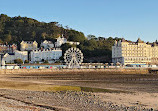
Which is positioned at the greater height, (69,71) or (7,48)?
(7,48)

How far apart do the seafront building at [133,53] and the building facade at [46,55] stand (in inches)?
834

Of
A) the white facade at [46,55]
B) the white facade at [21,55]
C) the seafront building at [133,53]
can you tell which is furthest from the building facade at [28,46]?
the seafront building at [133,53]

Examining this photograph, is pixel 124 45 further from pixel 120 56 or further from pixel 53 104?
pixel 53 104

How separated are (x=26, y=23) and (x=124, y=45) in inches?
3092

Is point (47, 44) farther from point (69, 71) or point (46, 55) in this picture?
point (69, 71)

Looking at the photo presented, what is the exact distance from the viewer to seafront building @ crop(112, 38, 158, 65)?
3799 inches

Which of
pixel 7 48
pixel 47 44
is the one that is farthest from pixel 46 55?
pixel 7 48

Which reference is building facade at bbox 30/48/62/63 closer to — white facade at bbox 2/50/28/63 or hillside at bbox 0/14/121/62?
white facade at bbox 2/50/28/63

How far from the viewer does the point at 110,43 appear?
404 feet

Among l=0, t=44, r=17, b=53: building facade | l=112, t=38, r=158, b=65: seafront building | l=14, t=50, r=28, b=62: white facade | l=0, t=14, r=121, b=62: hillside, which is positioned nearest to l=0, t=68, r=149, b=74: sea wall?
l=112, t=38, r=158, b=65: seafront building

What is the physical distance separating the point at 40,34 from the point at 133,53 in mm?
58541

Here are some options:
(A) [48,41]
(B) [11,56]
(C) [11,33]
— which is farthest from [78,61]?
(C) [11,33]

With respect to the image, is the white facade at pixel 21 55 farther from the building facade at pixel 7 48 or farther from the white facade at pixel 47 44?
the building facade at pixel 7 48

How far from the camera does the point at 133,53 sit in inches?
3905
